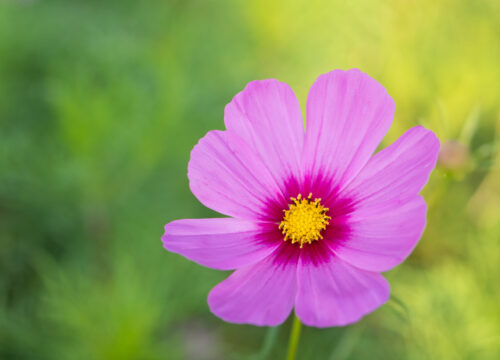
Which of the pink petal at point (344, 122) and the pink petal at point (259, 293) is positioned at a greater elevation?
the pink petal at point (344, 122)

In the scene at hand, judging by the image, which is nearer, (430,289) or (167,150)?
(430,289)

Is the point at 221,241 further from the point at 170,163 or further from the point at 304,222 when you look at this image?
the point at 170,163

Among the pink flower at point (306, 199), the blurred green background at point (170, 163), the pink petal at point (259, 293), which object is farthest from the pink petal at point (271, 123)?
the blurred green background at point (170, 163)

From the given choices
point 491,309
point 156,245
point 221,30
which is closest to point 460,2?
point 221,30

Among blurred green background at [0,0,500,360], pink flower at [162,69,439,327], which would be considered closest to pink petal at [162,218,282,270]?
pink flower at [162,69,439,327]

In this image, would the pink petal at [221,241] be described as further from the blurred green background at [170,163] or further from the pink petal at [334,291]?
the blurred green background at [170,163]

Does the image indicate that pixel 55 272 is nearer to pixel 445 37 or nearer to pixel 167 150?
pixel 167 150
